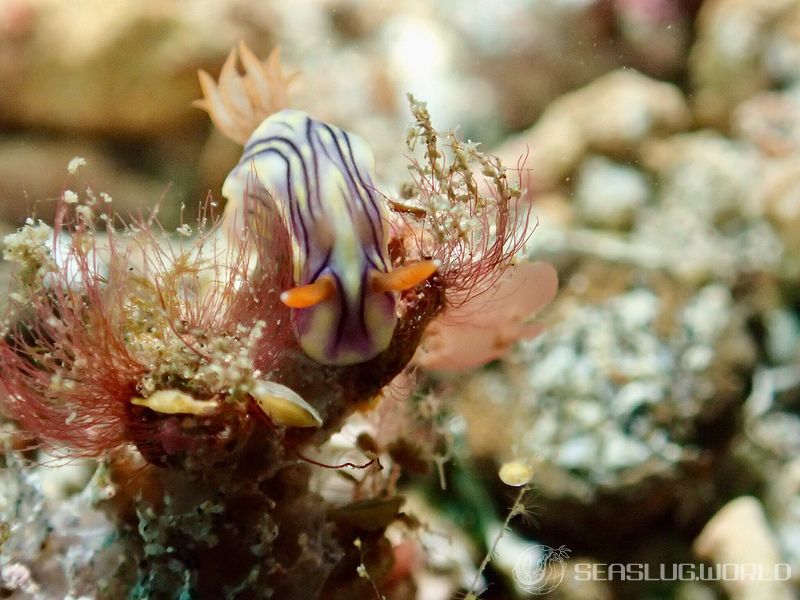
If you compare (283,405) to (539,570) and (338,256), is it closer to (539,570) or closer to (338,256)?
(338,256)

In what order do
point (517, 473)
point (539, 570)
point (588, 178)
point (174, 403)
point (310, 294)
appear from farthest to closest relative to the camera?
1. point (588, 178)
2. point (539, 570)
3. point (517, 473)
4. point (310, 294)
5. point (174, 403)

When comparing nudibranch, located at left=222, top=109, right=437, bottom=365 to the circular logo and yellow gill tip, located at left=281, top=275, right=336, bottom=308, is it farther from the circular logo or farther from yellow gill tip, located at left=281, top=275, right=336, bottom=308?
the circular logo

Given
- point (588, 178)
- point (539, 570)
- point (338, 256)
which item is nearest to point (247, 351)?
point (338, 256)

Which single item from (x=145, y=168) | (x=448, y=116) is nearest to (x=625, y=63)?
(x=448, y=116)

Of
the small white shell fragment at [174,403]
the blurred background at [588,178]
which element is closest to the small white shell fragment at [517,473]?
the blurred background at [588,178]

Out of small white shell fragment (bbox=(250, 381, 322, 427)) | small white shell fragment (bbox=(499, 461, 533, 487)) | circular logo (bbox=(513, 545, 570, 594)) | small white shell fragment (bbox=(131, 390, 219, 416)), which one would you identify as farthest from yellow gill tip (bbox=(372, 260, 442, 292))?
circular logo (bbox=(513, 545, 570, 594))
